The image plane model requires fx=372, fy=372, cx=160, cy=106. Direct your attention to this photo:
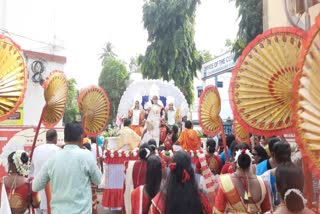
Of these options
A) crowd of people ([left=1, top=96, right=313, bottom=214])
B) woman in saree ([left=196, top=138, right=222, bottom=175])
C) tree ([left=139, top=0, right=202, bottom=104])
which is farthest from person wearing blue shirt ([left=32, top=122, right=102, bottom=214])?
tree ([left=139, top=0, right=202, bottom=104])

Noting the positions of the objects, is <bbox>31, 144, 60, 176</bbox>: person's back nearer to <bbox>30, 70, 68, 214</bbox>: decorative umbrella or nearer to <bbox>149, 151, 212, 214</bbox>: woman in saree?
<bbox>30, 70, 68, 214</bbox>: decorative umbrella

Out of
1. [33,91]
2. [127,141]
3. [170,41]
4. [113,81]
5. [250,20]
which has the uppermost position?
[170,41]

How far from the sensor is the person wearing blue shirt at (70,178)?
3422 millimetres

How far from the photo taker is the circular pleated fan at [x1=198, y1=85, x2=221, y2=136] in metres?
6.20

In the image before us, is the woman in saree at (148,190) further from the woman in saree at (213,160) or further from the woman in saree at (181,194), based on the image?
the woman in saree at (213,160)

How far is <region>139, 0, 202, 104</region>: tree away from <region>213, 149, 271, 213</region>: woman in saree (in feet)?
67.1

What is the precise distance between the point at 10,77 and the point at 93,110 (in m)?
3.35

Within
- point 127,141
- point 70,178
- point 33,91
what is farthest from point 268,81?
point 33,91

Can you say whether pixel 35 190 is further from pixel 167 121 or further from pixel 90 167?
pixel 167 121

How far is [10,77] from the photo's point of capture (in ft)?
12.2

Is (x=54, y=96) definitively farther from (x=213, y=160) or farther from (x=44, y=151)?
(x=213, y=160)

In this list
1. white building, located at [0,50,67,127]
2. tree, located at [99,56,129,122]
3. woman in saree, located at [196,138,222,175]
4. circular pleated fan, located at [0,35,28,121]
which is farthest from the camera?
tree, located at [99,56,129,122]

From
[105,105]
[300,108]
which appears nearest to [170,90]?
[105,105]

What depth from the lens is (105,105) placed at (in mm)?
7238
